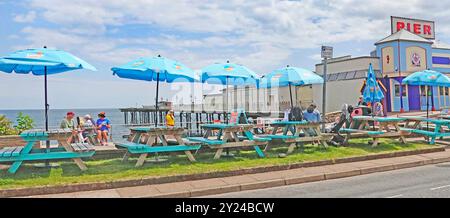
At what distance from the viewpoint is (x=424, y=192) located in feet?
22.8

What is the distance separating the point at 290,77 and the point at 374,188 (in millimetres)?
4527

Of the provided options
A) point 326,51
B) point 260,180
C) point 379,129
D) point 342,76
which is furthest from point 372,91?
point 342,76

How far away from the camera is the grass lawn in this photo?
7.30 m

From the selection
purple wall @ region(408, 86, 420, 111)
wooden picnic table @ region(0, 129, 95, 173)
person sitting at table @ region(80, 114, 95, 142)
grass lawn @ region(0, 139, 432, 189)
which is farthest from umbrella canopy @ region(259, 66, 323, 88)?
purple wall @ region(408, 86, 420, 111)

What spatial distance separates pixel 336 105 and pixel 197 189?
93.5 ft

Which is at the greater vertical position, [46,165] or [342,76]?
[342,76]

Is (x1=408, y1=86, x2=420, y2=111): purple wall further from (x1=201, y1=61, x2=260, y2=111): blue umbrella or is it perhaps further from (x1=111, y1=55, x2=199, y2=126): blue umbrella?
(x1=111, y1=55, x2=199, y2=126): blue umbrella

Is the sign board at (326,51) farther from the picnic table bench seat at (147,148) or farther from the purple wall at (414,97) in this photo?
the purple wall at (414,97)

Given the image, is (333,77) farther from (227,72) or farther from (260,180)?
(260,180)

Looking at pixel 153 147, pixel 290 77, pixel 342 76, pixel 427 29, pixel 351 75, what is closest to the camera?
pixel 153 147

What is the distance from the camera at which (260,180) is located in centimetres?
796
